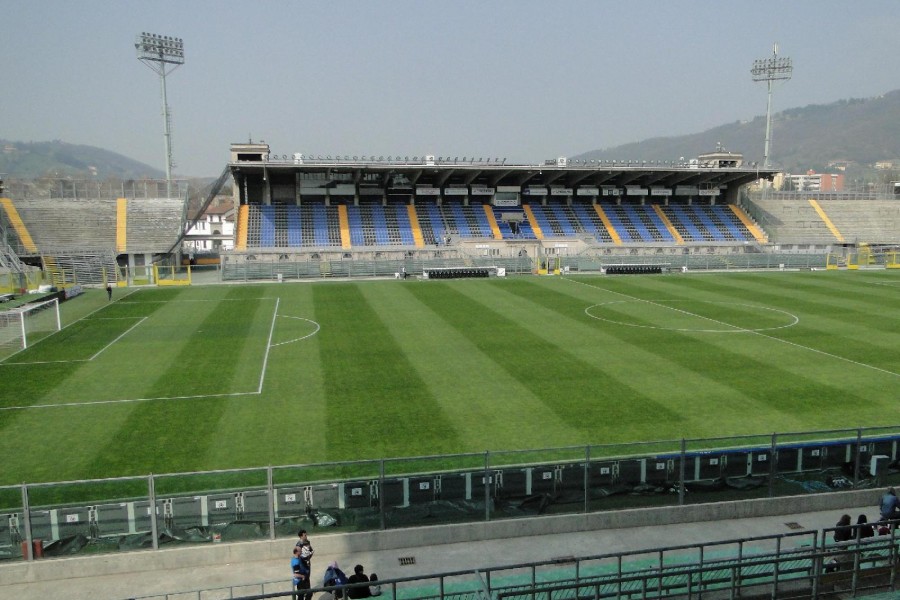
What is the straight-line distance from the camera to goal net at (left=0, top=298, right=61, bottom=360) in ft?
82.7

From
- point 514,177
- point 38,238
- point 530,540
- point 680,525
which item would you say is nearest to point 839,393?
point 680,525

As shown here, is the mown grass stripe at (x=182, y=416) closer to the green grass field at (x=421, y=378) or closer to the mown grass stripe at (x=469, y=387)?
the green grass field at (x=421, y=378)

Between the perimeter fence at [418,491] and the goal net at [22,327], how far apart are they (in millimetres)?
15418

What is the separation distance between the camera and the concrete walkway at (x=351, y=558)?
34.3 ft

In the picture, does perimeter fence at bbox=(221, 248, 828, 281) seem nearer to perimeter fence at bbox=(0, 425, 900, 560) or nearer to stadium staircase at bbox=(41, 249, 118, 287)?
stadium staircase at bbox=(41, 249, 118, 287)

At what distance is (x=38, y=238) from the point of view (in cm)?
5056

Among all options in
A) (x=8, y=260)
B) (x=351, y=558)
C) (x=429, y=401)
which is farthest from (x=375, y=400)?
(x=8, y=260)

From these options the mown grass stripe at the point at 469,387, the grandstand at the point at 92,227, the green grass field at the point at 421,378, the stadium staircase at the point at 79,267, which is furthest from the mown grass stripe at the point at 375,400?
the grandstand at the point at 92,227

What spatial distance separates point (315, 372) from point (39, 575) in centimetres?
1150

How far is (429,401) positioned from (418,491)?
6904mm

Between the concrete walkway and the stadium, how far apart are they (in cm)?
12

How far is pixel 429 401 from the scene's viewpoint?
1861cm

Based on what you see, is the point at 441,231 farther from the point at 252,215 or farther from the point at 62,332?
the point at 62,332

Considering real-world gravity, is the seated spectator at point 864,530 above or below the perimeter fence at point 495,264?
below
